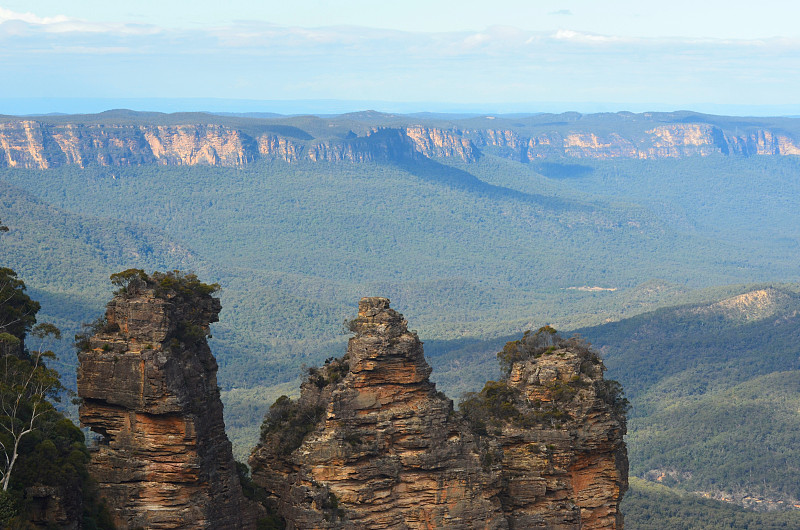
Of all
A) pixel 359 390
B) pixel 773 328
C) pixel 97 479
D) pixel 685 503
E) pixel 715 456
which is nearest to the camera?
pixel 97 479

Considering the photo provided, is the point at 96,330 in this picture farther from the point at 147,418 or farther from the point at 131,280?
the point at 147,418

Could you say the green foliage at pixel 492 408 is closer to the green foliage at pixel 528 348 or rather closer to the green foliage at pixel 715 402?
the green foliage at pixel 528 348

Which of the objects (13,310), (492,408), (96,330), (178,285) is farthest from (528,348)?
(13,310)

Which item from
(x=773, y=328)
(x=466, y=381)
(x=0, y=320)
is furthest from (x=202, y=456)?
(x=773, y=328)

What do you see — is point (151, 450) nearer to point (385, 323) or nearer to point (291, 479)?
point (291, 479)

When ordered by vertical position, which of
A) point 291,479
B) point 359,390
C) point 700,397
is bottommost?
point 700,397

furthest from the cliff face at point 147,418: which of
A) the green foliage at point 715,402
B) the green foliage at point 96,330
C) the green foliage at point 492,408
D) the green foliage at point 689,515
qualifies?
the green foliage at point 715,402

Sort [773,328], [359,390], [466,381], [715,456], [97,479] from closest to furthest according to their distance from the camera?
[97,479] < [359,390] < [715,456] < [466,381] < [773,328]
